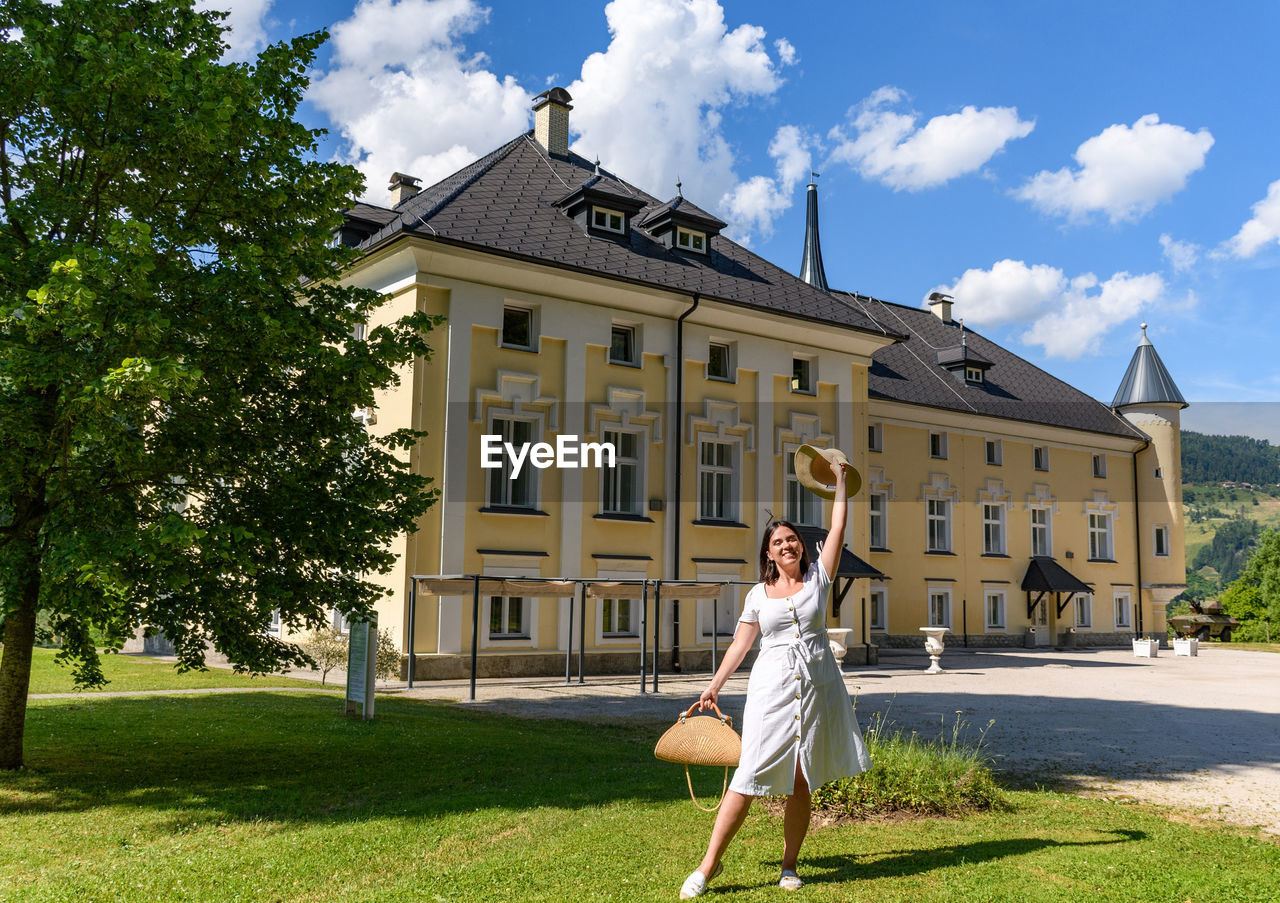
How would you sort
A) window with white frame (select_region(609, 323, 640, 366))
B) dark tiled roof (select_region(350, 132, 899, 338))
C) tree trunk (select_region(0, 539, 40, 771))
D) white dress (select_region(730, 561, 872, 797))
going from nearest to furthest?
white dress (select_region(730, 561, 872, 797)) → tree trunk (select_region(0, 539, 40, 771)) → dark tiled roof (select_region(350, 132, 899, 338)) → window with white frame (select_region(609, 323, 640, 366))

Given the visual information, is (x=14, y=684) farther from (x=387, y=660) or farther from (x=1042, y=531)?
(x=1042, y=531)

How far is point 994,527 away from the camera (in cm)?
3709

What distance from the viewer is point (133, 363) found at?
741 centimetres

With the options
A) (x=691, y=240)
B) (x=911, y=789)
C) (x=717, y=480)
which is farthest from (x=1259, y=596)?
(x=911, y=789)

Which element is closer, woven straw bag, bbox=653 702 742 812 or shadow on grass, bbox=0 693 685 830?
woven straw bag, bbox=653 702 742 812

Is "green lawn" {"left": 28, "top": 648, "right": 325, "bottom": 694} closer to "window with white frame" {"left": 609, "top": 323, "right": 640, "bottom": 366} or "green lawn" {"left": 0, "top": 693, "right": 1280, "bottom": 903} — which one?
"green lawn" {"left": 0, "top": 693, "right": 1280, "bottom": 903}

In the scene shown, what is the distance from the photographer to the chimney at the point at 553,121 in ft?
92.5

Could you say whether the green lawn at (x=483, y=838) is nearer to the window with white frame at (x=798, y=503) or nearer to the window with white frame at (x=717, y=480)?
the window with white frame at (x=717, y=480)

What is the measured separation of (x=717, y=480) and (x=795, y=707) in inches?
795

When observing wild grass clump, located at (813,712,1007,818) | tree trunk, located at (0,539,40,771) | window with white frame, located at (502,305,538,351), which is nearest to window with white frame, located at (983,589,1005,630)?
window with white frame, located at (502,305,538,351)

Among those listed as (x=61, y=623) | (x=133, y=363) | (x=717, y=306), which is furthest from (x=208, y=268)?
Result: (x=717, y=306)

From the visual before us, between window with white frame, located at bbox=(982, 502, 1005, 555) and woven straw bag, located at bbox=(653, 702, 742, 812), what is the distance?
33022 millimetres

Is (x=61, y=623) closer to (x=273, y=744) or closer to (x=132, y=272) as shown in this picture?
(x=273, y=744)

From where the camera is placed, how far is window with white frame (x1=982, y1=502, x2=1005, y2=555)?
36.7m
